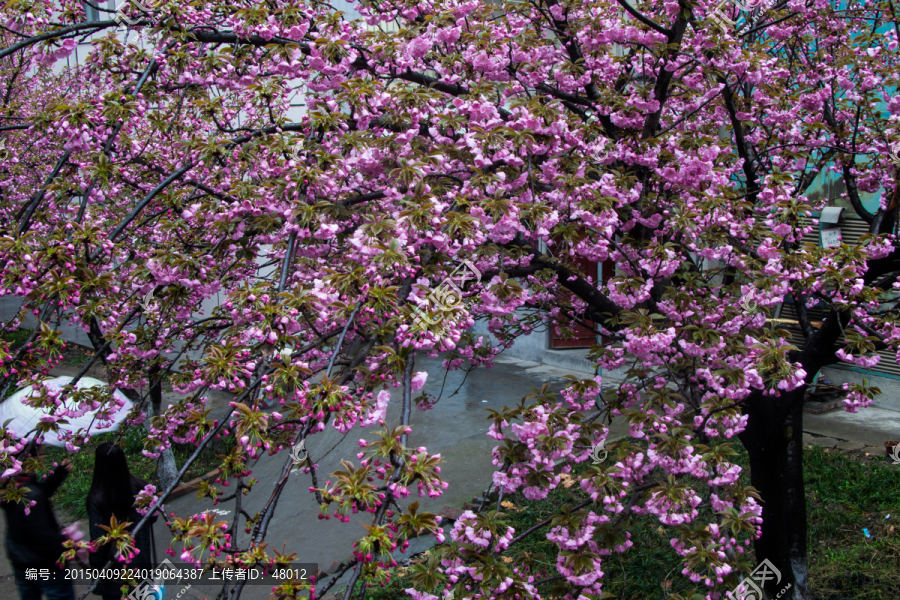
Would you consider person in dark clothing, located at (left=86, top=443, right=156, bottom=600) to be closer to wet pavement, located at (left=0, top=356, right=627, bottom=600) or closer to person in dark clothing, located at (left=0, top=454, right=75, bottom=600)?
person in dark clothing, located at (left=0, top=454, right=75, bottom=600)

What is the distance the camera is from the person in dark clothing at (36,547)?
3428 millimetres

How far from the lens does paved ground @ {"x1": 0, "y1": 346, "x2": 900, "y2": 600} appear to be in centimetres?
537

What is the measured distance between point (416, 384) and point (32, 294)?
152 cm

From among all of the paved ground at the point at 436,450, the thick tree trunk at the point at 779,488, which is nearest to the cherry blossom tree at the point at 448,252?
the thick tree trunk at the point at 779,488

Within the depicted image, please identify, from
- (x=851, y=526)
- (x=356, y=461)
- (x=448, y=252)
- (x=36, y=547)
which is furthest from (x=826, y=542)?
(x=36, y=547)

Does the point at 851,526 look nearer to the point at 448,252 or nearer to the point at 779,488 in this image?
the point at 779,488

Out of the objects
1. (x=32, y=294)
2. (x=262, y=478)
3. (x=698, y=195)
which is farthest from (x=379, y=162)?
(x=262, y=478)

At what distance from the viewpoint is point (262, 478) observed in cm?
694

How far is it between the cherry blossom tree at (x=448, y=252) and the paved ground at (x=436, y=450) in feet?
4.87

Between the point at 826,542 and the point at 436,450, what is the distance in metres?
4.24

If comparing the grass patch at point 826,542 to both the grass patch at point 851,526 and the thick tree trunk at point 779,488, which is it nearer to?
the grass patch at point 851,526

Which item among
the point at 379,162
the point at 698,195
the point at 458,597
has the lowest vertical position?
the point at 458,597

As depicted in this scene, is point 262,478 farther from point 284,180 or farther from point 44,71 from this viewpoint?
point 44,71

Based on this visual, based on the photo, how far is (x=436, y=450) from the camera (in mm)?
7520
